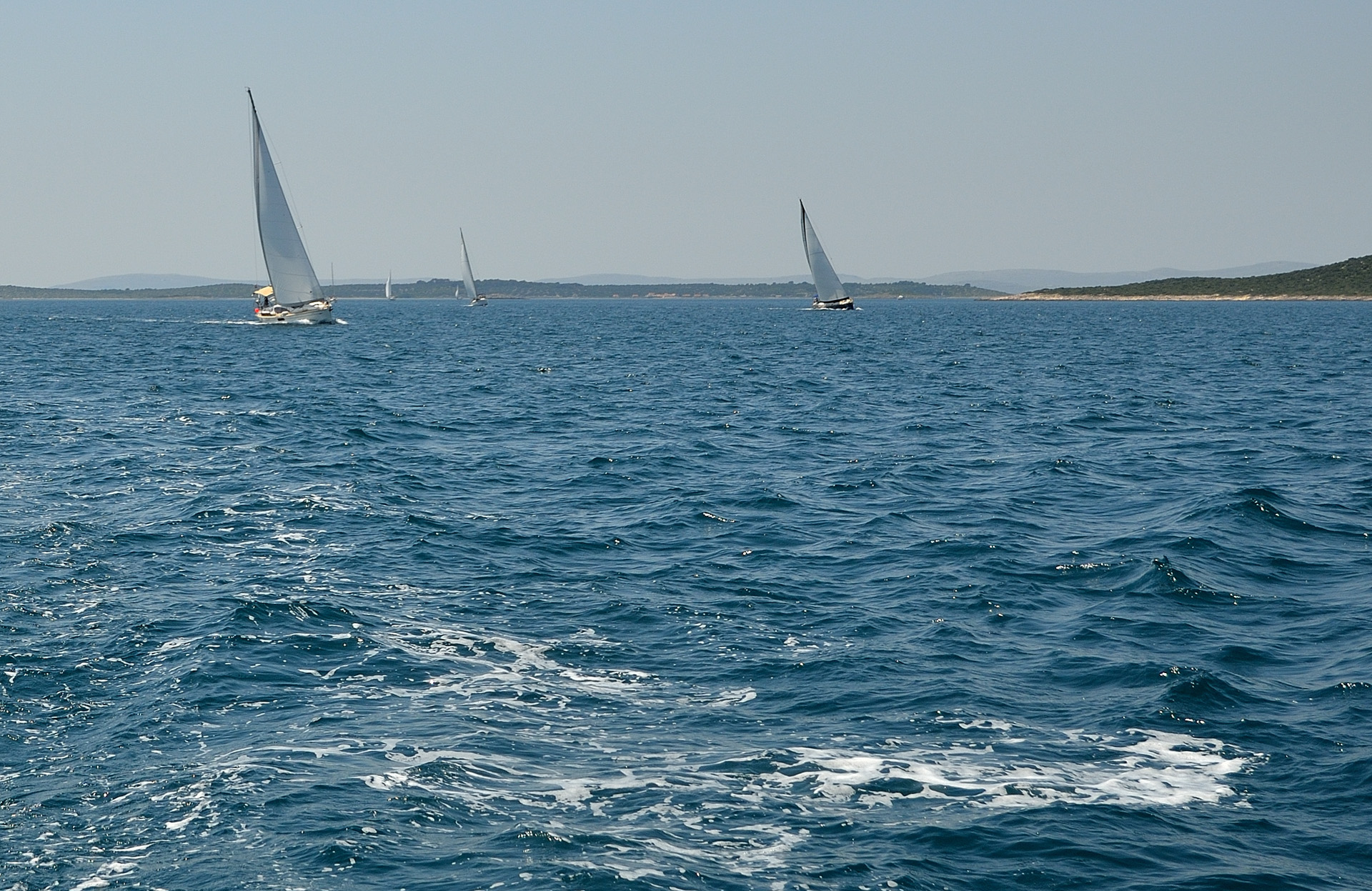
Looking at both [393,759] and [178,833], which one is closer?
[178,833]

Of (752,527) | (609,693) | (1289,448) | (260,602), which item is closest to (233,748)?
(609,693)

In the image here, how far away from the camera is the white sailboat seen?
101438mm


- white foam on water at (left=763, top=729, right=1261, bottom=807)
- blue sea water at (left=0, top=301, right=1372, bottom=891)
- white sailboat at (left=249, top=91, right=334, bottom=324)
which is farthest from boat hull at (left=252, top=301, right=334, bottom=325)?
white foam on water at (left=763, top=729, right=1261, bottom=807)

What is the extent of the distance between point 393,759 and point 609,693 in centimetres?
352

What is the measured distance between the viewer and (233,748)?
15039 mm

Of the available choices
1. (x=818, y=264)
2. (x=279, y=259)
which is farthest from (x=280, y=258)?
(x=818, y=264)

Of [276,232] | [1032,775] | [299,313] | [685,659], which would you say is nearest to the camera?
[1032,775]

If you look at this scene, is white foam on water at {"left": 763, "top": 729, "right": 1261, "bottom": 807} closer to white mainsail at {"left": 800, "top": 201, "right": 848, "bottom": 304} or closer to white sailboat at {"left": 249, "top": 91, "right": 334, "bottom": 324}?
white sailboat at {"left": 249, "top": 91, "right": 334, "bottom": 324}

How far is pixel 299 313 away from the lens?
4535 inches

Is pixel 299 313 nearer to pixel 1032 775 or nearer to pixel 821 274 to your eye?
pixel 821 274

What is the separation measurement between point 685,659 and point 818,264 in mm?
157085

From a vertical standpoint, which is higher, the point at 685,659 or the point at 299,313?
the point at 299,313

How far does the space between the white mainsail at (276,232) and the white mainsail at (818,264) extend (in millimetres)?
77498

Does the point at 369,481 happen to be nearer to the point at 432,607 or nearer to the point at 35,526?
the point at 35,526
